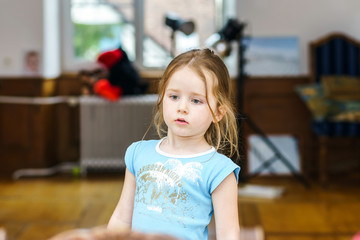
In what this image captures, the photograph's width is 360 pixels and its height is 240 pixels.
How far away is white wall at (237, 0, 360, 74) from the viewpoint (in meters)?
4.87

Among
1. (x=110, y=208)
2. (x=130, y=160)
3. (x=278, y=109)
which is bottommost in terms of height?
(x=110, y=208)

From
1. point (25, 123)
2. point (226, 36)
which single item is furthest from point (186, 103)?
point (25, 123)

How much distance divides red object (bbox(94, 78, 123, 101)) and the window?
45 centimetres

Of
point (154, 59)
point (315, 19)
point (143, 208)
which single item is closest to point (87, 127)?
point (154, 59)

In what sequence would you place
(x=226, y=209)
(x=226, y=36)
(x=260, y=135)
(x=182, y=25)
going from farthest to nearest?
(x=260, y=135) < (x=226, y=36) < (x=182, y=25) < (x=226, y=209)

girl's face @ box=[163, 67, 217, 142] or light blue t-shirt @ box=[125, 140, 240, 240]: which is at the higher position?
girl's face @ box=[163, 67, 217, 142]

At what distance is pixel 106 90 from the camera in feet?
16.0

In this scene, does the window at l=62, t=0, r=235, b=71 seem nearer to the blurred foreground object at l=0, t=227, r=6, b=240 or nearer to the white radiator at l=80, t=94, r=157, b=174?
the white radiator at l=80, t=94, r=157, b=174

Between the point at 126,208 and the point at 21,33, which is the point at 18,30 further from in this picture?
the point at 126,208

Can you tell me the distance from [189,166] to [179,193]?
0.18 feet

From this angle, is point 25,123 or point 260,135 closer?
point 260,135

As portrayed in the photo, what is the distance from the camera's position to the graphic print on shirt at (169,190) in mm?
1040

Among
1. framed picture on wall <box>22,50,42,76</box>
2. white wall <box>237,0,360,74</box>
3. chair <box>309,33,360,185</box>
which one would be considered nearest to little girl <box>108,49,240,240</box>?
chair <box>309,33,360,185</box>

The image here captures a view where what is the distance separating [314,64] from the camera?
15.7 ft
